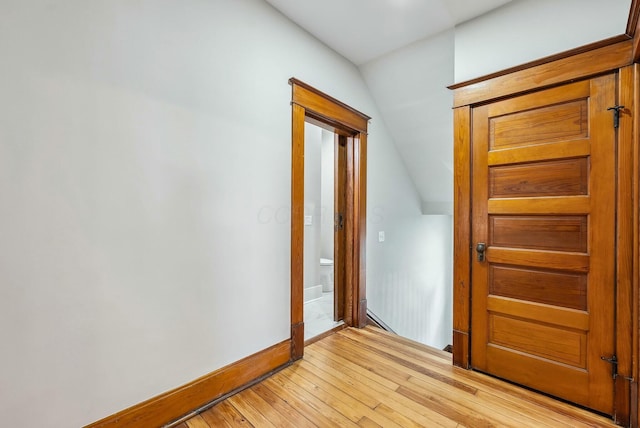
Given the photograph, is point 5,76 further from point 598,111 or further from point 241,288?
point 598,111

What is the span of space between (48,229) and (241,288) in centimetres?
102

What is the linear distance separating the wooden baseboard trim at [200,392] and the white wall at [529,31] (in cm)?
251

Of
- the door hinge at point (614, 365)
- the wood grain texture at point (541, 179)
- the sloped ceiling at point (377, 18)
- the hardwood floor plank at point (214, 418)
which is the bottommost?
the hardwood floor plank at point (214, 418)

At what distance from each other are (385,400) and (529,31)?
257cm

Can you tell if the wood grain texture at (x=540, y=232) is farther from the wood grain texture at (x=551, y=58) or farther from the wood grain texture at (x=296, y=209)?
the wood grain texture at (x=296, y=209)

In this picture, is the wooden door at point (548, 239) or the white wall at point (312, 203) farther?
the white wall at point (312, 203)

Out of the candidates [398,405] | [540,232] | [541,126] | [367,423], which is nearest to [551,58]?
[541,126]

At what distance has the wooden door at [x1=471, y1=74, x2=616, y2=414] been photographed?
1.64 metres

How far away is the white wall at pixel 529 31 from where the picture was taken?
64.7 inches

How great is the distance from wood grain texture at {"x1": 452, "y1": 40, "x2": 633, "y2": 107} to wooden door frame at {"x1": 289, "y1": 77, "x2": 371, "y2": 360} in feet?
3.18

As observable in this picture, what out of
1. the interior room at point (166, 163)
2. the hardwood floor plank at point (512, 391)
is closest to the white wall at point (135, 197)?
the interior room at point (166, 163)

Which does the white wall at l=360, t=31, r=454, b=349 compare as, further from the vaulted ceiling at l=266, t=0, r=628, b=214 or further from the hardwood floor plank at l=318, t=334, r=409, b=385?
the hardwood floor plank at l=318, t=334, r=409, b=385

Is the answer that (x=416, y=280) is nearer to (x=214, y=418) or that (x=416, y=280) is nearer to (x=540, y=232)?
(x=540, y=232)

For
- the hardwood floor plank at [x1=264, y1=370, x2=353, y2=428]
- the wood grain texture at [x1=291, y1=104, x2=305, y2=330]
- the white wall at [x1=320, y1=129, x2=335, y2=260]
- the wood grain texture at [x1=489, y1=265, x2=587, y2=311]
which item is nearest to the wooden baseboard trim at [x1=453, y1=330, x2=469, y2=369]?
the wood grain texture at [x1=489, y1=265, x2=587, y2=311]
